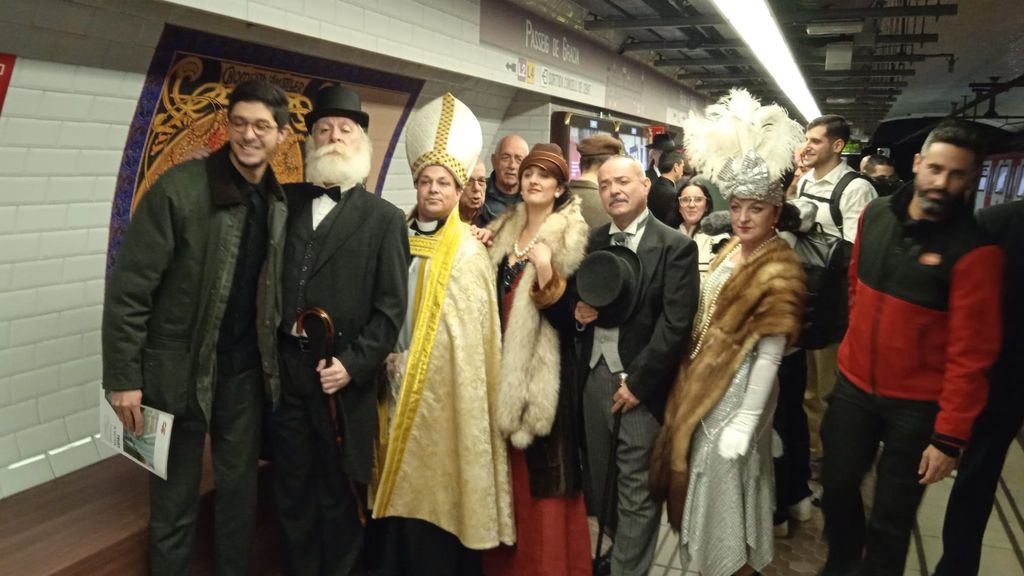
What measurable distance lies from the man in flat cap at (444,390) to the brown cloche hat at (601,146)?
104 cm

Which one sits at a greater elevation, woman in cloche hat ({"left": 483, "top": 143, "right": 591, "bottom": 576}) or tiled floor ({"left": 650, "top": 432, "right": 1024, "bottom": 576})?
woman in cloche hat ({"left": 483, "top": 143, "right": 591, "bottom": 576})

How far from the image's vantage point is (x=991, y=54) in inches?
335

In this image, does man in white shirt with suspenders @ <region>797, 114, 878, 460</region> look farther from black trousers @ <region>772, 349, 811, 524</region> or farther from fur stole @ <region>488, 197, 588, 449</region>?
fur stole @ <region>488, 197, 588, 449</region>

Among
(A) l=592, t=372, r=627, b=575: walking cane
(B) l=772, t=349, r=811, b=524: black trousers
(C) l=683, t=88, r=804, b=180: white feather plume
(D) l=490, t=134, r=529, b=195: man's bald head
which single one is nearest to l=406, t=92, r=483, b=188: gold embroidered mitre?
(C) l=683, t=88, r=804, b=180: white feather plume

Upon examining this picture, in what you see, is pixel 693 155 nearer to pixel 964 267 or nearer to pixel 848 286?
pixel 848 286

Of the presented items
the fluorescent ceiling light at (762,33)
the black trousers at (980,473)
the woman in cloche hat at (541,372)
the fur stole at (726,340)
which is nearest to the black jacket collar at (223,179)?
the woman in cloche hat at (541,372)

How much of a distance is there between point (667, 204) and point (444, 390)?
9.02 feet

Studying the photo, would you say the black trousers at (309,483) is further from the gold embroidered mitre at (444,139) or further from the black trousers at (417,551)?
the gold embroidered mitre at (444,139)

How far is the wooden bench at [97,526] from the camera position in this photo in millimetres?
2035

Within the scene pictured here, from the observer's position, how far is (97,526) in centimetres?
220

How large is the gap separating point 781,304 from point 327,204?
156 centimetres

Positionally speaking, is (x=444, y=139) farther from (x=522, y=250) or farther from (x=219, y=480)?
(x=219, y=480)

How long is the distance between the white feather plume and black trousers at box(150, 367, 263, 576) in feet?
5.90

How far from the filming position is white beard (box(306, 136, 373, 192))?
227cm
